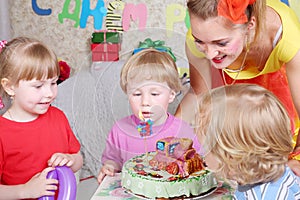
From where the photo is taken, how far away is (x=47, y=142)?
1159mm

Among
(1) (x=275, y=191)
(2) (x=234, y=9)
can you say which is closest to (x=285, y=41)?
(2) (x=234, y=9)

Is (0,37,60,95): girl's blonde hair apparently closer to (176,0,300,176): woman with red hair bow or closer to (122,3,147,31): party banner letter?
(176,0,300,176): woman with red hair bow

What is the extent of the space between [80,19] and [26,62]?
137 cm

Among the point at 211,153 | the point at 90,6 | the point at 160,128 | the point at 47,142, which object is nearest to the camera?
the point at 211,153

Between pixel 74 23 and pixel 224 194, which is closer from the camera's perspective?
pixel 224 194

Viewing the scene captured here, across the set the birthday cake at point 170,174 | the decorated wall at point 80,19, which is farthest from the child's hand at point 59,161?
the decorated wall at point 80,19

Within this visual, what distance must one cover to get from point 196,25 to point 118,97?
0.22 meters

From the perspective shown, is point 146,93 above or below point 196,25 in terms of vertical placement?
below

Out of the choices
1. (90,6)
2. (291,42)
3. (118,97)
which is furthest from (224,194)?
(90,6)

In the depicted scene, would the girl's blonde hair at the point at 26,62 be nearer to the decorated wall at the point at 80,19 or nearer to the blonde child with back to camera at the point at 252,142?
the blonde child with back to camera at the point at 252,142

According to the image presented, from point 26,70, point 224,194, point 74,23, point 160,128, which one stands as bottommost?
point 224,194

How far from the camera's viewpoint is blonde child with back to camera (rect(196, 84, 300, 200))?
0.84m

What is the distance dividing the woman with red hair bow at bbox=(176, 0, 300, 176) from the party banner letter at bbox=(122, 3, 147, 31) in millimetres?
1080

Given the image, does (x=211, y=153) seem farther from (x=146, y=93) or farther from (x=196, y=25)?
(x=196, y=25)
